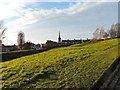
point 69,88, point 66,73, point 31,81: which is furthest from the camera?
point 66,73

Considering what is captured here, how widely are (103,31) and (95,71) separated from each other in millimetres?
100453

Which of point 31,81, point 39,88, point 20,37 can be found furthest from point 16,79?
point 20,37

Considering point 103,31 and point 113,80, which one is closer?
point 113,80

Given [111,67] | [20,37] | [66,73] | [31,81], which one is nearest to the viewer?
[31,81]

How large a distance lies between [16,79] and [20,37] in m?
98.6

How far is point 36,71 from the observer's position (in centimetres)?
1700

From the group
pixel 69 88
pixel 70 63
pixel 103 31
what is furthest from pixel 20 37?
pixel 69 88

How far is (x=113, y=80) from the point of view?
50.1ft

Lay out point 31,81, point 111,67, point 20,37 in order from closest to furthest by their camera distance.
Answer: point 31,81 < point 111,67 < point 20,37

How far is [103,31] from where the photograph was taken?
380 feet

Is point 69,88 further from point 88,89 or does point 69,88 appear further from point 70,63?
point 70,63

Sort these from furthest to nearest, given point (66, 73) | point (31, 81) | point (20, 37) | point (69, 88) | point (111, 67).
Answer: point (20, 37) → point (111, 67) → point (66, 73) → point (31, 81) → point (69, 88)

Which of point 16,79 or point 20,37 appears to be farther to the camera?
point 20,37

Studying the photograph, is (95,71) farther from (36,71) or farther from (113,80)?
(36,71)
